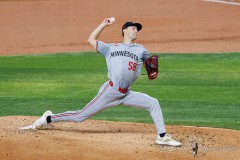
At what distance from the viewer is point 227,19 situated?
84.3 ft

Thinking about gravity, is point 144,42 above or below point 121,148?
below

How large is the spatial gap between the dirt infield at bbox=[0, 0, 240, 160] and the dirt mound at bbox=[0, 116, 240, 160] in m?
0.01

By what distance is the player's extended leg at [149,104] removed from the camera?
9.21m

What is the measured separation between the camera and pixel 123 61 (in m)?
9.26

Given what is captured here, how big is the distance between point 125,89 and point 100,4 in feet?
63.6

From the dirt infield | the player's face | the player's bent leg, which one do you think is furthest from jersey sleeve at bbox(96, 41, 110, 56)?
the dirt infield

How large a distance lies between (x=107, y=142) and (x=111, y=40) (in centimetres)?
1349

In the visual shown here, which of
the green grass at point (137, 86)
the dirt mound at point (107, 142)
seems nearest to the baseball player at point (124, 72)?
the dirt mound at point (107, 142)

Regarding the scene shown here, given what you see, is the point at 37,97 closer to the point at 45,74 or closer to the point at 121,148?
the point at 45,74

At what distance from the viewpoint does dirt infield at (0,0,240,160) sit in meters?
8.71

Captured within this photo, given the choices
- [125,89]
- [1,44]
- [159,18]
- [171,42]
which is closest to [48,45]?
[1,44]

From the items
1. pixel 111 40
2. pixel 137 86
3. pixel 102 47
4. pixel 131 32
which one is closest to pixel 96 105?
pixel 102 47

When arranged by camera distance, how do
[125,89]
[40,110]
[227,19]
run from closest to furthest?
[125,89], [40,110], [227,19]

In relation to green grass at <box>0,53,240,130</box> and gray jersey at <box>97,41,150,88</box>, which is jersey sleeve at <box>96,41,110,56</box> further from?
green grass at <box>0,53,240,130</box>
